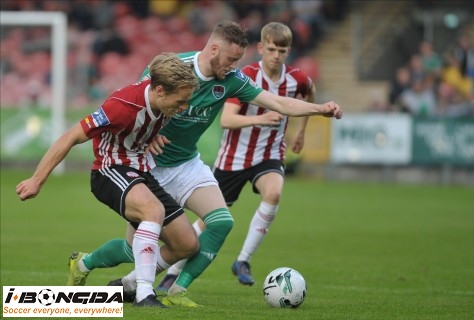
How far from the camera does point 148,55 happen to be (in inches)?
1179

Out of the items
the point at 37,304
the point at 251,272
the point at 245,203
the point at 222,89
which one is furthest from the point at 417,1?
the point at 37,304

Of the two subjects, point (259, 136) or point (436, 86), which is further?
point (436, 86)

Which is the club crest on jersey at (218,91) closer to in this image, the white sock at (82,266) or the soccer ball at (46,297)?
the white sock at (82,266)

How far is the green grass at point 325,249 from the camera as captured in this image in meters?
8.59

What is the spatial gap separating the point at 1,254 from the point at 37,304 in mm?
5555

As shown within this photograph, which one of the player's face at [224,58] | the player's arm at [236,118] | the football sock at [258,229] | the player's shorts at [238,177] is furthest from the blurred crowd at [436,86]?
the player's face at [224,58]

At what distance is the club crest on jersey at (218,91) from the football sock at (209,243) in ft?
3.02

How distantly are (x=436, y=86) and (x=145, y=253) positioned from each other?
64.8 feet

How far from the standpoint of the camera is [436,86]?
26.5 metres

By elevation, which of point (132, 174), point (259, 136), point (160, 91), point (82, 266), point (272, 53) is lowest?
point (82, 266)

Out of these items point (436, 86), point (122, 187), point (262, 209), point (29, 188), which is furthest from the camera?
point (436, 86)

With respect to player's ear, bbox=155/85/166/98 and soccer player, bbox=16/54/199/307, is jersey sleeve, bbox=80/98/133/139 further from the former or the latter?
player's ear, bbox=155/85/166/98

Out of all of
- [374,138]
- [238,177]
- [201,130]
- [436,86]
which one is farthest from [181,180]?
[436,86]

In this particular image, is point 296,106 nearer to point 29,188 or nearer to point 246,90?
point 246,90
